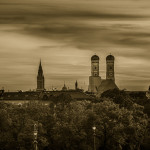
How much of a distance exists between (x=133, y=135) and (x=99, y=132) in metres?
5.11

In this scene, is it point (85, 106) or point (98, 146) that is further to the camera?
point (85, 106)

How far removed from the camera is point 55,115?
85812 millimetres

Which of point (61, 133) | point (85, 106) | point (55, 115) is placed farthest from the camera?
point (85, 106)

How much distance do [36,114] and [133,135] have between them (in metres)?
12.5

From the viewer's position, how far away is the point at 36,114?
85.1 metres

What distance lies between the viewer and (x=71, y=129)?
262ft

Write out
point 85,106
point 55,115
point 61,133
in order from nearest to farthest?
point 61,133 < point 55,115 < point 85,106

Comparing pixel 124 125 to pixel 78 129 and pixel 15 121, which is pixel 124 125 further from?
pixel 15 121

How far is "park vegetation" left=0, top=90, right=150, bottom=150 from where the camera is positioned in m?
78.6

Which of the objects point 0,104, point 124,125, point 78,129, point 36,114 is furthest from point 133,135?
point 0,104

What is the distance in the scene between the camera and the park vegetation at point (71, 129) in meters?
78.6

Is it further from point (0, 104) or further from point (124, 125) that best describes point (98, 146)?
point (0, 104)

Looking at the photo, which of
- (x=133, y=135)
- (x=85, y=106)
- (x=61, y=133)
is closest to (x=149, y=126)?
(x=85, y=106)

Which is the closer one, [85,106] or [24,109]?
[24,109]
